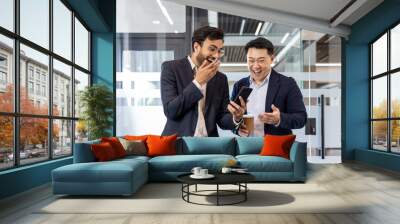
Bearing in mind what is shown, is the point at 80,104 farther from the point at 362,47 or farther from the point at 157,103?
the point at 362,47

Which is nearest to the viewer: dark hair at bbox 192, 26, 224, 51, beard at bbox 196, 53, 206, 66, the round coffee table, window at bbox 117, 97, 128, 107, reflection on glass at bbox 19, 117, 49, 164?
the round coffee table

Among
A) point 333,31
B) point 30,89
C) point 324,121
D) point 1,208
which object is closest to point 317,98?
point 324,121

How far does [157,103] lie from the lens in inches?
332

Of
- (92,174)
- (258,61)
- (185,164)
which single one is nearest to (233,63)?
(258,61)

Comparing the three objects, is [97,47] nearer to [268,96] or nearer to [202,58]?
[202,58]

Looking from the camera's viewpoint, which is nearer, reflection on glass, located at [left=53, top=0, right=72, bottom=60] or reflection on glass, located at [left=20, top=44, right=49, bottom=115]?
reflection on glass, located at [left=20, top=44, right=49, bottom=115]

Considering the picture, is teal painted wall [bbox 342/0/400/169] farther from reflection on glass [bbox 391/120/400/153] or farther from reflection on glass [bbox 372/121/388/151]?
reflection on glass [bbox 391/120/400/153]

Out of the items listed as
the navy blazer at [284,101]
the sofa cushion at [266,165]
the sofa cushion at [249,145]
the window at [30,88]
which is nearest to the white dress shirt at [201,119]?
the navy blazer at [284,101]

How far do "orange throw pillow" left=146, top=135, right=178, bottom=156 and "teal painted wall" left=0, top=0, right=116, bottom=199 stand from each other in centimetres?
148

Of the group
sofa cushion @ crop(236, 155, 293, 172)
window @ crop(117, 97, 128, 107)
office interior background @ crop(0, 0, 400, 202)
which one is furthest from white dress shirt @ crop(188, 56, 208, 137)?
window @ crop(117, 97, 128, 107)

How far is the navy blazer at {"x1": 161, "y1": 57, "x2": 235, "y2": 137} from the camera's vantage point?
755 cm

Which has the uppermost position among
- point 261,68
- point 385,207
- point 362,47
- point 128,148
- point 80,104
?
point 362,47

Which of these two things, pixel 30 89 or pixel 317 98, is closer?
pixel 30 89

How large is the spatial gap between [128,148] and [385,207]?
3900 millimetres
